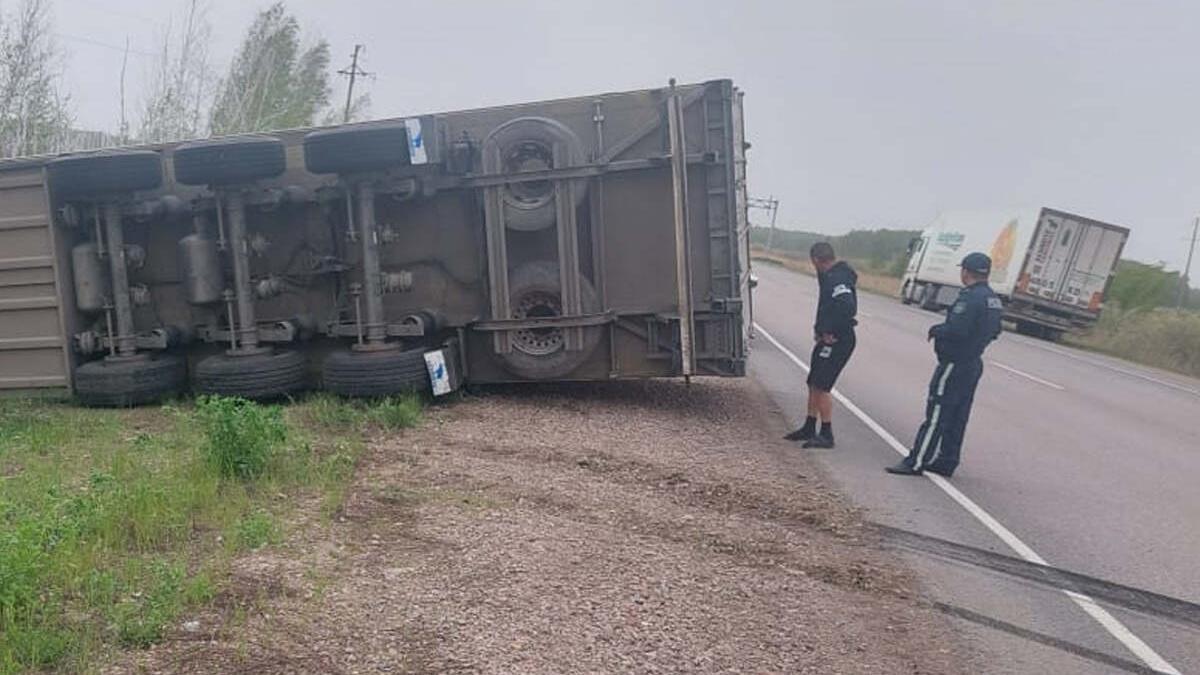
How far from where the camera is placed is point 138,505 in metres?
4.67

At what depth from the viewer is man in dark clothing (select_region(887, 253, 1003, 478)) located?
23.7 feet

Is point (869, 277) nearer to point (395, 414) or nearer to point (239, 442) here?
point (395, 414)

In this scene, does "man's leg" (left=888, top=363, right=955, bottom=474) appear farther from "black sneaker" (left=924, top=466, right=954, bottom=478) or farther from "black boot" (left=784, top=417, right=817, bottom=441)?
"black boot" (left=784, top=417, right=817, bottom=441)

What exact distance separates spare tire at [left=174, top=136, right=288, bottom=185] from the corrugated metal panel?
1362mm

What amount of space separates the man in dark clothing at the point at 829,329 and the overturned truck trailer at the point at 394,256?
752 millimetres

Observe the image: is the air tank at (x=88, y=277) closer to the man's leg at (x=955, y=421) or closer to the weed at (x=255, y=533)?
the weed at (x=255, y=533)

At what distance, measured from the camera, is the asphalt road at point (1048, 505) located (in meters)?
4.43

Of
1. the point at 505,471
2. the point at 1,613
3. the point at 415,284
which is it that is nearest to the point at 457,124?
the point at 415,284

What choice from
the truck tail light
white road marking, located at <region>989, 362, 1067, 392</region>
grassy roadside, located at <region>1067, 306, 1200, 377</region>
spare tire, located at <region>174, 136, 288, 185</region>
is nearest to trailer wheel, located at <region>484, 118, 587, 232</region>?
spare tire, located at <region>174, 136, 288, 185</region>

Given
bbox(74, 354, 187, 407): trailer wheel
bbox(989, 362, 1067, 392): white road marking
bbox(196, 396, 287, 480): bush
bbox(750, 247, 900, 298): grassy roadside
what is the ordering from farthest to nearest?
bbox(750, 247, 900, 298): grassy roadside < bbox(989, 362, 1067, 392): white road marking < bbox(74, 354, 187, 407): trailer wheel < bbox(196, 396, 287, 480): bush

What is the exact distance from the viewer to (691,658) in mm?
3738

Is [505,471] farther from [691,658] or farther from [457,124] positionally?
[457,124]

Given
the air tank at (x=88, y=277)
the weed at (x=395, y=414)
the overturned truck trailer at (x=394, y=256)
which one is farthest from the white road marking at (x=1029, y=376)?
the air tank at (x=88, y=277)

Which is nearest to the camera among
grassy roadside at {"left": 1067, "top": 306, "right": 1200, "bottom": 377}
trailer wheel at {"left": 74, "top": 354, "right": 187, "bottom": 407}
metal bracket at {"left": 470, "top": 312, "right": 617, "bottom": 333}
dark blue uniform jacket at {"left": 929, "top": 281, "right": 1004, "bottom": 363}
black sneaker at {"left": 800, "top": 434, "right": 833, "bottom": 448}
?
dark blue uniform jacket at {"left": 929, "top": 281, "right": 1004, "bottom": 363}
